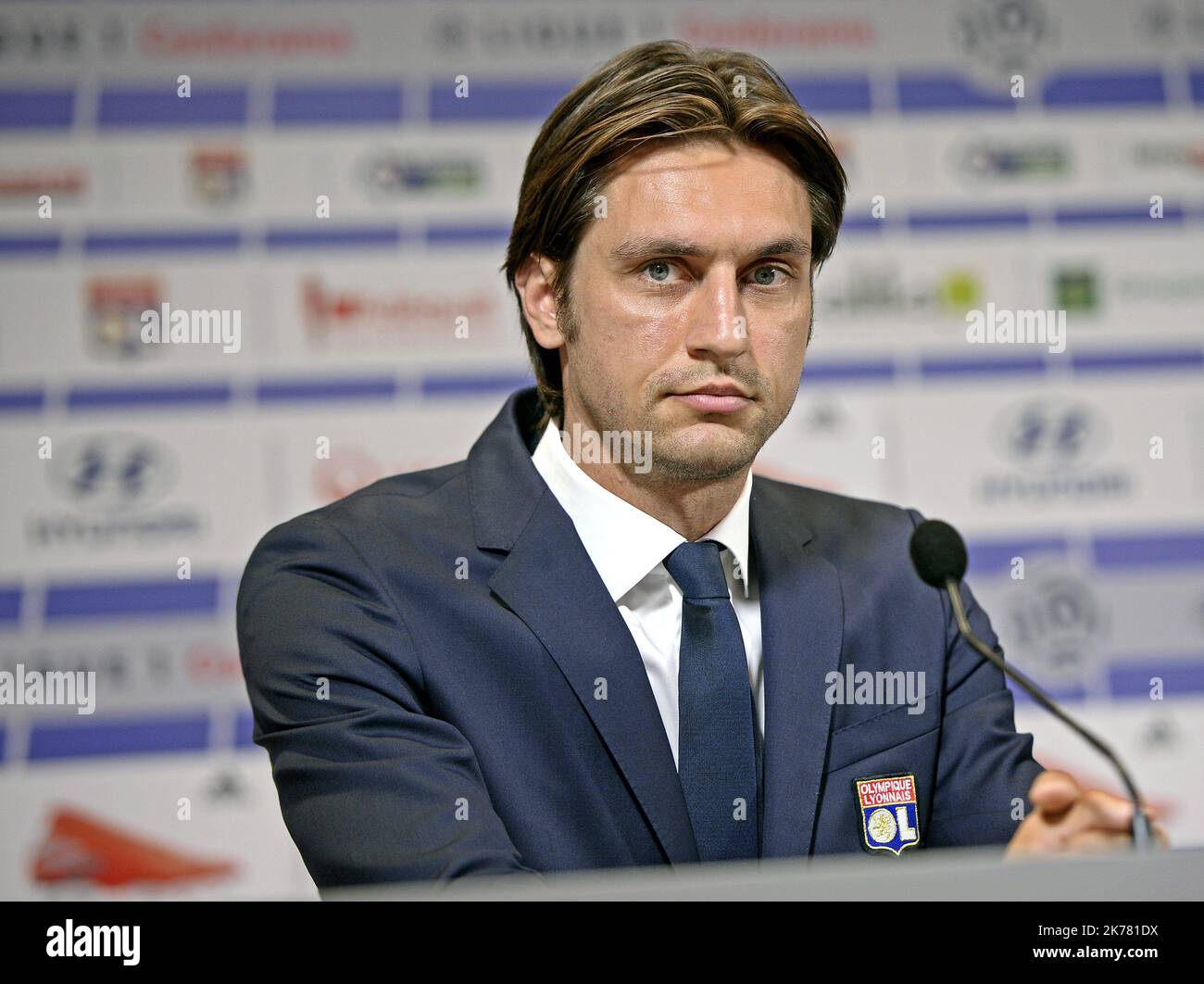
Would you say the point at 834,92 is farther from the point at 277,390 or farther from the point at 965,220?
the point at 277,390

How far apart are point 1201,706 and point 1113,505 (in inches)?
21.5

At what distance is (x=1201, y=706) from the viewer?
313 cm

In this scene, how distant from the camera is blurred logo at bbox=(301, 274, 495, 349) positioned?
2.94 meters

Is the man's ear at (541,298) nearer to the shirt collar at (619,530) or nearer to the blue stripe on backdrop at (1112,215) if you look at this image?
the shirt collar at (619,530)

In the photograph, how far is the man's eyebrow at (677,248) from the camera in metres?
1.55

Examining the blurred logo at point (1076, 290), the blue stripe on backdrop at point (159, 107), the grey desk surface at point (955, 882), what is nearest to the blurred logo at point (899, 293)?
the blurred logo at point (1076, 290)

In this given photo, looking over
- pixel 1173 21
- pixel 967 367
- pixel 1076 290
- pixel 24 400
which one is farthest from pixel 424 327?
pixel 1173 21

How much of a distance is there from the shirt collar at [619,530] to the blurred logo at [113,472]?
5.00 ft

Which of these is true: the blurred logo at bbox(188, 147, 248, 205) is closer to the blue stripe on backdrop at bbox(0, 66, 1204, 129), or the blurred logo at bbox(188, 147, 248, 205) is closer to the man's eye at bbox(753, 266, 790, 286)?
the blue stripe on backdrop at bbox(0, 66, 1204, 129)

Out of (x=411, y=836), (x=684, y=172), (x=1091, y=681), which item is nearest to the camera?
(x=411, y=836)

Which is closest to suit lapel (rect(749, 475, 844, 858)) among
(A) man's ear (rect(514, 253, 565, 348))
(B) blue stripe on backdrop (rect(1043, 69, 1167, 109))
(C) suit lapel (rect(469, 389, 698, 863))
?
(C) suit lapel (rect(469, 389, 698, 863))
